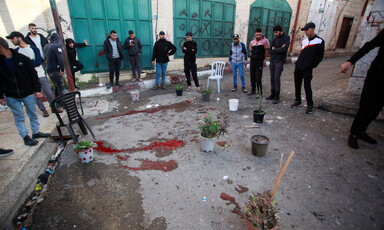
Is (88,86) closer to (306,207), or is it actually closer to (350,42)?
(306,207)

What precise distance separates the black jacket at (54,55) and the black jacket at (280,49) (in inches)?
225

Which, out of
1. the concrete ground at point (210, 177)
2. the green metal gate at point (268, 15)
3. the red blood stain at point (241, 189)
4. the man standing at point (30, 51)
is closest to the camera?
the concrete ground at point (210, 177)

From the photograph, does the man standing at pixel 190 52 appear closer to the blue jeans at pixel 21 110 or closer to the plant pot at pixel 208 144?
the plant pot at pixel 208 144

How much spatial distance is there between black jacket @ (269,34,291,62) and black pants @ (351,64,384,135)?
2.17 metres

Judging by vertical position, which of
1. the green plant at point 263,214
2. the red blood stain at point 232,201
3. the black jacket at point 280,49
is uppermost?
the black jacket at point 280,49

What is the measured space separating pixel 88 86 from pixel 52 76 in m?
2.18

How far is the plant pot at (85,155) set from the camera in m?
3.22

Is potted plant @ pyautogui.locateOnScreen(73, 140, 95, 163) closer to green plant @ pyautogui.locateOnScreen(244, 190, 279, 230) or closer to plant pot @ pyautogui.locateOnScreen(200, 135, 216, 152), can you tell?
plant pot @ pyautogui.locateOnScreen(200, 135, 216, 152)

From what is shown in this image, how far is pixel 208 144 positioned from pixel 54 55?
4725 mm

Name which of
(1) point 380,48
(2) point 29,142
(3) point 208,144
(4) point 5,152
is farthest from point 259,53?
(4) point 5,152

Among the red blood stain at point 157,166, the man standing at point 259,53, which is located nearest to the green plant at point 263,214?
the red blood stain at point 157,166

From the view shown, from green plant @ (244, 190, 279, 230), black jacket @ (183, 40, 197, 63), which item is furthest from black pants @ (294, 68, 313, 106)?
green plant @ (244, 190, 279, 230)

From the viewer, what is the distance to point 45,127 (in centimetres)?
450

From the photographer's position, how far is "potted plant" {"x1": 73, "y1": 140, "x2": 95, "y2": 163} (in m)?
3.19
